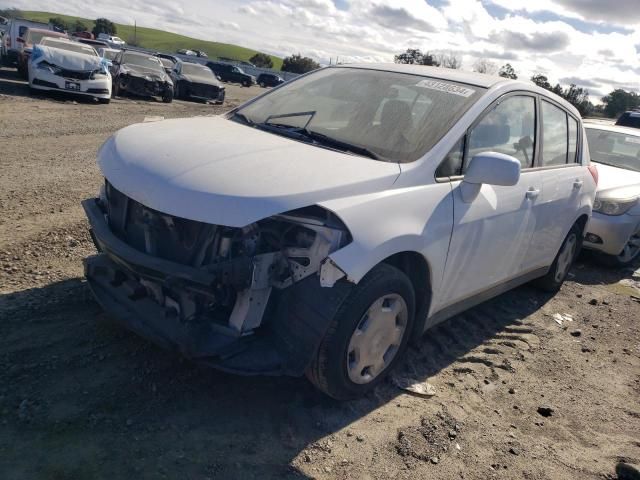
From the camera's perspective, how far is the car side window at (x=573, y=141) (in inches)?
201

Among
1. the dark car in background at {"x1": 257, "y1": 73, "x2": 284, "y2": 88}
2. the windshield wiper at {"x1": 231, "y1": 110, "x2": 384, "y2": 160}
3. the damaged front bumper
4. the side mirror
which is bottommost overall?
the dark car in background at {"x1": 257, "y1": 73, "x2": 284, "y2": 88}

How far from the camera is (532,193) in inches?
167

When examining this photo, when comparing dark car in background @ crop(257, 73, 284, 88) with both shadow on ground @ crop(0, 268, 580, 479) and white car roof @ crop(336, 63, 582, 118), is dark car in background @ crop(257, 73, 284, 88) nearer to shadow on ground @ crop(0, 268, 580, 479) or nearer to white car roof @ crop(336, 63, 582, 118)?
white car roof @ crop(336, 63, 582, 118)

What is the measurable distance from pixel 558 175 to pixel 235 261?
3.16m

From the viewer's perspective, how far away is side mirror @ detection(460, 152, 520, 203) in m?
3.37

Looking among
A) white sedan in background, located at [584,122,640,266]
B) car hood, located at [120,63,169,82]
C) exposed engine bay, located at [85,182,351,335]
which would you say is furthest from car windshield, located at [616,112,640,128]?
car hood, located at [120,63,169,82]

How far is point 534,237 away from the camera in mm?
4512

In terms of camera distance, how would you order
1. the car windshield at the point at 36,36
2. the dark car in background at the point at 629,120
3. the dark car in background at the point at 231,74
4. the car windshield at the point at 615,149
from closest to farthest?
the car windshield at the point at 615,149, the dark car in background at the point at 629,120, the car windshield at the point at 36,36, the dark car in background at the point at 231,74

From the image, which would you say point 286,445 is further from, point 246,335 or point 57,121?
point 57,121

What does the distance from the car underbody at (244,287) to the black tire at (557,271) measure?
336 centimetres

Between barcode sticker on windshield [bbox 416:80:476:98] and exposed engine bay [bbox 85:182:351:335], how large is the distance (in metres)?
1.54

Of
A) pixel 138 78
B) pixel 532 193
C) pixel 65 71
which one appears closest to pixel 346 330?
pixel 532 193

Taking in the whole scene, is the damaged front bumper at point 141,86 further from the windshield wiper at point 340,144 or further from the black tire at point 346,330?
the black tire at point 346,330

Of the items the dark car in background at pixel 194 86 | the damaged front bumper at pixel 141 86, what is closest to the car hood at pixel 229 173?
the damaged front bumper at pixel 141 86
